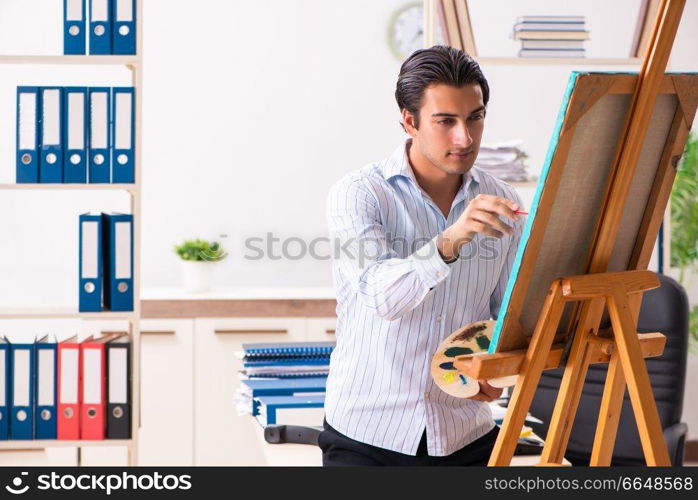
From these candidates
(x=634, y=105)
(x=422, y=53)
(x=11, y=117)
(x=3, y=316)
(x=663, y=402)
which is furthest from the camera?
(x=11, y=117)

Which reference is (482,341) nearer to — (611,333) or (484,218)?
(611,333)

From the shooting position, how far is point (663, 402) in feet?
8.64

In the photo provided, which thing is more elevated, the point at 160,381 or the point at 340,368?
the point at 340,368

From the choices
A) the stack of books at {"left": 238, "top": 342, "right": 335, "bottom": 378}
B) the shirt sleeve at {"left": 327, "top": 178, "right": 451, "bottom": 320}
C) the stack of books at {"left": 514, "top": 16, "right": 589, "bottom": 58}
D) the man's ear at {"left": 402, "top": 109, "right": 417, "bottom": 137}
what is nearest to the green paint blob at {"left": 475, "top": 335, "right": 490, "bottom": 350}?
the shirt sleeve at {"left": 327, "top": 178, "right": 451, "bottom": 320}

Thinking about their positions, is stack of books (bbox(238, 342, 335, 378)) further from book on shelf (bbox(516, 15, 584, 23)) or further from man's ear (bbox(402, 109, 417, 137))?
book on shelf (bbox(516, 15, 584, 23))

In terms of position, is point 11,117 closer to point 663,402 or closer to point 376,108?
point 376,108

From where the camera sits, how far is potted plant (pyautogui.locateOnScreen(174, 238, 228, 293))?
13.1 ft

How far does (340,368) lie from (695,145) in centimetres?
324

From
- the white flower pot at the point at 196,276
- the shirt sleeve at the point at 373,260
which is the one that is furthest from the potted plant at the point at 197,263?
the shirt sleeve at the point at 373,260

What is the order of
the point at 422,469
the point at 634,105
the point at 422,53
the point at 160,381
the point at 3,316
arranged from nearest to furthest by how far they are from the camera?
the point at 634,105
the point at 422,469
the point at 422,53
the point at 3,316
the point at 160,381

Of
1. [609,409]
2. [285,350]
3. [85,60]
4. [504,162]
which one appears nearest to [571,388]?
[609,409]

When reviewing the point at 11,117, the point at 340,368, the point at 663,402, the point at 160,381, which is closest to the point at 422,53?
the point at 340,368

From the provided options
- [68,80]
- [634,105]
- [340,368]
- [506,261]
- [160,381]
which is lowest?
[160,381]

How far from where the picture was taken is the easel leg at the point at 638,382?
1.41 metres
